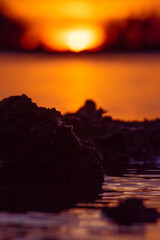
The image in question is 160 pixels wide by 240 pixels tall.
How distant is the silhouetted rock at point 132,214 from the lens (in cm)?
1722

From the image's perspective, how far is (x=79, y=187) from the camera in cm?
2348

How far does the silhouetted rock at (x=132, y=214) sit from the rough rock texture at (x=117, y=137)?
14.8 metres

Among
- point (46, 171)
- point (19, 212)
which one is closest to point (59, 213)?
point (19, 212)

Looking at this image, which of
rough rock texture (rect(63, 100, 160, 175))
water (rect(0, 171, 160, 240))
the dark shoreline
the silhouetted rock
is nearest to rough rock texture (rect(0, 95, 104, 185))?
the dark shoreline

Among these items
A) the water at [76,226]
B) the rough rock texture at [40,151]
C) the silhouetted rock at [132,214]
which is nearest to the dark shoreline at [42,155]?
the rough rock texture at [40,151]

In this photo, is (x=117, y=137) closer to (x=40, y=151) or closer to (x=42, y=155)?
(x=40, y=151)

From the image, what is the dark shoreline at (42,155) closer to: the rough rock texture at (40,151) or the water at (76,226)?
the rough rock texture at (40,151)

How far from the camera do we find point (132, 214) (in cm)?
1739

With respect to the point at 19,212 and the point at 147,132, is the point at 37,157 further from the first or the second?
the point at 147,132

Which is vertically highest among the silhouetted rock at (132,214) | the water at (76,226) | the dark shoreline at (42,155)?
the dark shoreline at (42,155)

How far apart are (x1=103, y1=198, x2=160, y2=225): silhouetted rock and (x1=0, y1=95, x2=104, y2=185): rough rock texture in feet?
20.9

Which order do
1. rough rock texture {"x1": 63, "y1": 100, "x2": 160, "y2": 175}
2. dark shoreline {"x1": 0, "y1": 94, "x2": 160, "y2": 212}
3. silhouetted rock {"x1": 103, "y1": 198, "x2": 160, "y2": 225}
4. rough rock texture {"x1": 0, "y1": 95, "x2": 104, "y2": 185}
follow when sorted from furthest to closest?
rough rock texture {"x1": 63, "y1": 100, "x2": 160, "y2": 175}
rough rock texture {"x1": 0, "y1": 95, "x2": 104, "y2": 185}
dark shoreline {"x1": 0, "y1": 94, "x2": 160, "y2": 212}
silhouetted rock {"x1": 103, "y1": 198, "x2": 160, "y2": 225}

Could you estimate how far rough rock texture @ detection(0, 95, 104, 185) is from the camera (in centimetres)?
2417

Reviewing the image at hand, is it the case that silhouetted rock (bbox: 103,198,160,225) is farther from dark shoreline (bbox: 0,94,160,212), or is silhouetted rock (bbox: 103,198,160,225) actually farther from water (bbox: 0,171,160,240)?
dark shoreline (bbox: 0,94,160,212)
